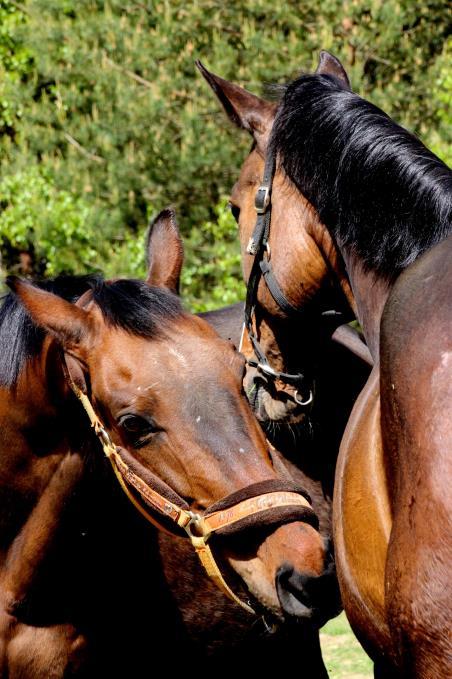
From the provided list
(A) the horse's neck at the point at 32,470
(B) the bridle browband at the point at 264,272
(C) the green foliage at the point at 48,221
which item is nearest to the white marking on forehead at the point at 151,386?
(A) the horse's neck at the point at 32,470

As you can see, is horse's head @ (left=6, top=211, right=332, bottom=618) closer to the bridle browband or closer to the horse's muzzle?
the horse's muzzle

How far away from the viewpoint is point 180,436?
105 inches

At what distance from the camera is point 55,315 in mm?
2814

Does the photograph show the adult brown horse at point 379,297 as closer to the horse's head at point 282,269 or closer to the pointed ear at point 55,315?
the horse's head at point 282,269

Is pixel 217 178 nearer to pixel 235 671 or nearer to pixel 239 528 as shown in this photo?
pixel 235 671

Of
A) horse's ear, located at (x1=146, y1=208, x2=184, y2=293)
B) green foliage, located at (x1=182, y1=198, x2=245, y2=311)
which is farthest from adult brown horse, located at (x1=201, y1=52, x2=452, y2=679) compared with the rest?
green foliage, located at (x1=182, y1=198, x2=245, y2=311)

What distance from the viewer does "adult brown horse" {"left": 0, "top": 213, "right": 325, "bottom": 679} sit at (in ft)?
8.73

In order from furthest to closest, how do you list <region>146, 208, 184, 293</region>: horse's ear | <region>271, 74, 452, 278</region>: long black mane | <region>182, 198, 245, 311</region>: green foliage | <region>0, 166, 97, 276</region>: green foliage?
1. <region>0, 166, 97, 276</region>: green foliage
2. <region>182, 198, 245, 311</region>: green foliage
3. <region>146, 208, 184, 293</region>: horse's ear
4. <region>271, 74, 452, 278</region>: long black mane

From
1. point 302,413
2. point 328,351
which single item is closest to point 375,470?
point 302,413

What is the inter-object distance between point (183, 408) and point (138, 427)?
5.9 inches

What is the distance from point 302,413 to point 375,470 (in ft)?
5.24

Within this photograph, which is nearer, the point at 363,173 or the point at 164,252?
the point at 363,173

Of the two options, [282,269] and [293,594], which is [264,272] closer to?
[282,269]

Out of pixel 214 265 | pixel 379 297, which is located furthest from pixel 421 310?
pixel 214 265
